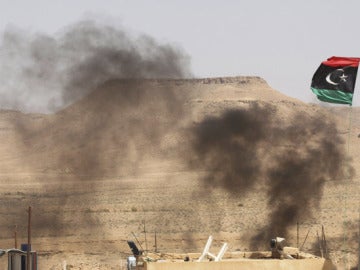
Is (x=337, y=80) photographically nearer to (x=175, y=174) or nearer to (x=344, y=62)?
(x=344, y=62)

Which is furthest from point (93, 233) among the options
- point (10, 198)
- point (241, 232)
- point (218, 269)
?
point (218, 269)

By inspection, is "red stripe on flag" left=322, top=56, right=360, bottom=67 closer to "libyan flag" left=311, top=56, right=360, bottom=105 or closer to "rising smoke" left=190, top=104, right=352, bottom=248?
"libyan flag" left=311, top=56, right=360, bottom=105

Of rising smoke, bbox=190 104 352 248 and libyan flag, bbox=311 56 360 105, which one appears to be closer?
libyan flag, bbox=311 56 360 105

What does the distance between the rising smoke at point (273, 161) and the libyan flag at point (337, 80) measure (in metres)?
35.9

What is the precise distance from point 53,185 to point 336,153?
87.9ft

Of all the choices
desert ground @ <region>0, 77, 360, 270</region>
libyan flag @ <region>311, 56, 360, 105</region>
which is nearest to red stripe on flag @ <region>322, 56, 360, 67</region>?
libyan flag @ <region>311, 56, 360, 105</region>

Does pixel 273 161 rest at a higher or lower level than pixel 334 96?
higher

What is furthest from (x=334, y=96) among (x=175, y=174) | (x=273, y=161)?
(x=175, y=174)

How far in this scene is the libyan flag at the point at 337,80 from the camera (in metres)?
39.4

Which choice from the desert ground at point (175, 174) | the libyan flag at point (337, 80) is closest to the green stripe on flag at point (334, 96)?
the libyan flag at point (337, 80)

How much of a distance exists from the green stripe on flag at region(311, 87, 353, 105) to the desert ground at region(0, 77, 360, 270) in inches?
863

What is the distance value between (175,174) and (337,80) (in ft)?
275

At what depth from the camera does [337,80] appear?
39594 millimetres

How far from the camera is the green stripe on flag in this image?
39.4 m
